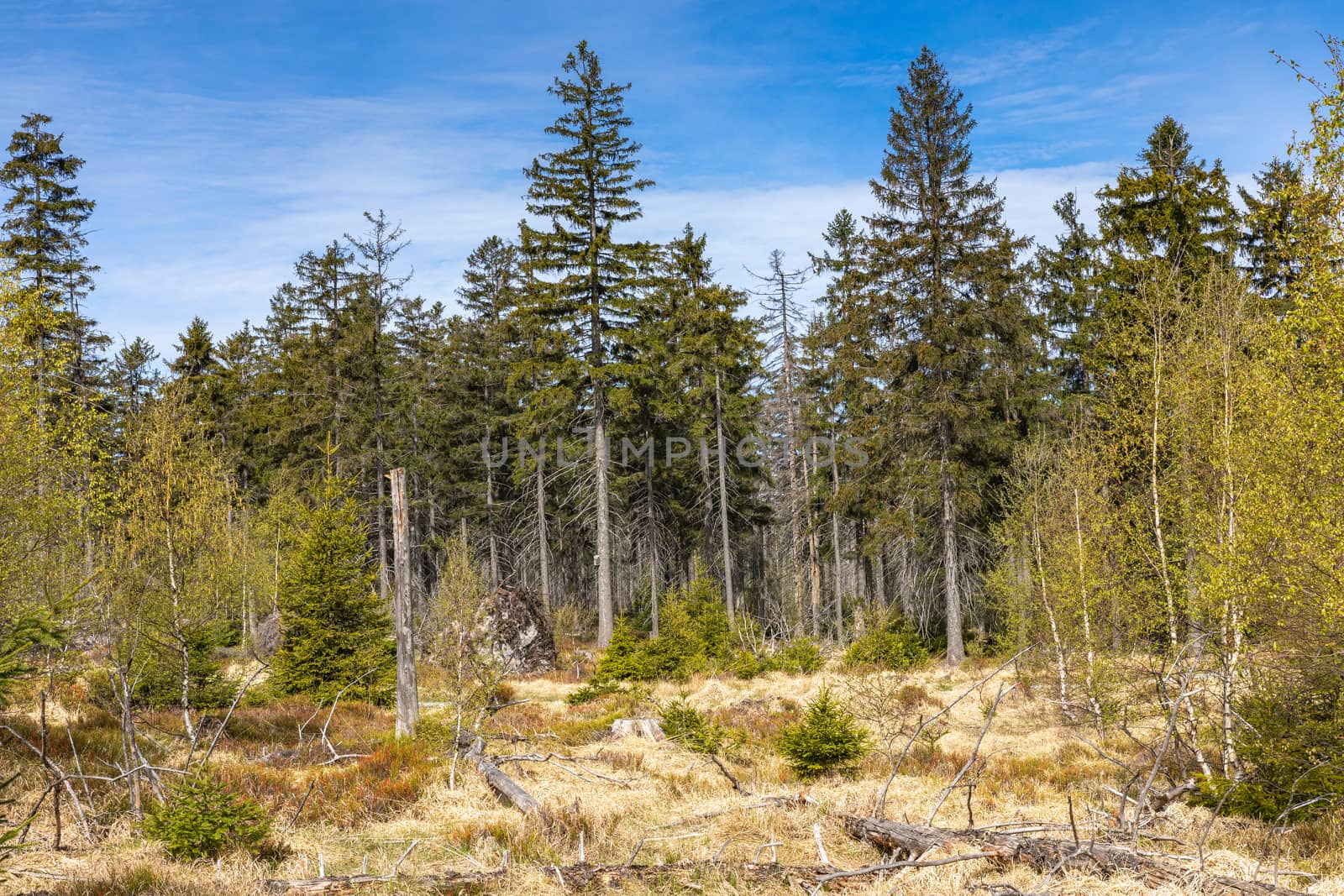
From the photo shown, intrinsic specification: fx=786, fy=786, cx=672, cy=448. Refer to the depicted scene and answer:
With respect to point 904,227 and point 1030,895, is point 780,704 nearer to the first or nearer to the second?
point 1030,895

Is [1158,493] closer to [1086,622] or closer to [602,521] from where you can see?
[1086,622]

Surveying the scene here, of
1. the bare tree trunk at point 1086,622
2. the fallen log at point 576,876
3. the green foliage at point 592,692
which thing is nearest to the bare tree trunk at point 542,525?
the green foliage at point 592,692

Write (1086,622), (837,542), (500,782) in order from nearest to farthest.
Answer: (500,782) < (1086,622) < (837,542)

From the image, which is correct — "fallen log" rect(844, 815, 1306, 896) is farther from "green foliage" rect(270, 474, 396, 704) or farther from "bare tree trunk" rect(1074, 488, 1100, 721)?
"green foliage" rect(270, 474, 396, 704)

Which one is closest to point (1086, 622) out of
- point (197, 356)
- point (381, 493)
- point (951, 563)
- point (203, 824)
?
point (951, 563)

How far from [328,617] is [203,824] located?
11.3 meters

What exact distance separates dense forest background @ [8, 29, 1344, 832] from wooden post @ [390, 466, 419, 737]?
3.29m

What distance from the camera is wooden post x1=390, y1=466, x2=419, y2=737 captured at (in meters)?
13.7

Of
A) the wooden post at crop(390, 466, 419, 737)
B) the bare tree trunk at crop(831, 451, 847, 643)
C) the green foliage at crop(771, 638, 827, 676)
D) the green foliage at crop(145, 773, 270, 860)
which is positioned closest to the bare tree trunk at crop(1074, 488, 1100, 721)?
the green foliage at crop(771, 638, 827, 676)

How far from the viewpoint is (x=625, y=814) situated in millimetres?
9273

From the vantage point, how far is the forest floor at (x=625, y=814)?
6.41 metres

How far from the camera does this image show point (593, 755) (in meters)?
12.7

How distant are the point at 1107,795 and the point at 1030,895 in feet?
17.9

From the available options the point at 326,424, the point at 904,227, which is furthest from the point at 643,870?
the point at 326,424
